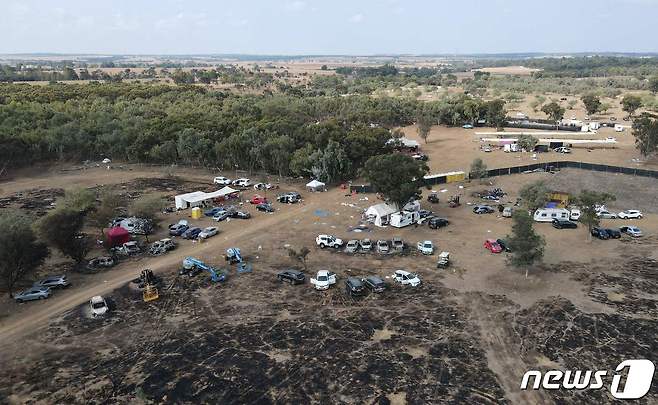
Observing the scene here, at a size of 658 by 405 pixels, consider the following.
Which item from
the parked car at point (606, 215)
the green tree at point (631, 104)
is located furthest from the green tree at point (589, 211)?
the green tree at point (631, 104)

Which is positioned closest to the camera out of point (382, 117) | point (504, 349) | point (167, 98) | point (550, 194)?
point (504, 349)

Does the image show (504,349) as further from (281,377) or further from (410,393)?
(281,377)

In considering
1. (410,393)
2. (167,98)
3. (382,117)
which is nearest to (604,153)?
(382,117)

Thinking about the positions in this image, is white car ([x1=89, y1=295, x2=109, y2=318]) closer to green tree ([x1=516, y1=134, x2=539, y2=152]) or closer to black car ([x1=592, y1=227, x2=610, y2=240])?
black car ([x1=592, y1=227, x2=610, y2=240])

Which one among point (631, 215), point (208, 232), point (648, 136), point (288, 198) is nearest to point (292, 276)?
point (208, 232)

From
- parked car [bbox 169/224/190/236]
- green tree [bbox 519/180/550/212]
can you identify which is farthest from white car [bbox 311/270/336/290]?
green tree [bbox 519/180/550/212]

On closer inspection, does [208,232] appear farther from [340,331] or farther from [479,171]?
[479,171]
